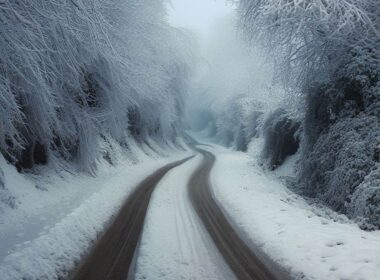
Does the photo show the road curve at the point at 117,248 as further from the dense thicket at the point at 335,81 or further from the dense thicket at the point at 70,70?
the dense thicket at the point at 335,81

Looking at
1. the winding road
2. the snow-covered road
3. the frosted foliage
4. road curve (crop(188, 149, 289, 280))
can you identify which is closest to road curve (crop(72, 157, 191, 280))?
the winding road

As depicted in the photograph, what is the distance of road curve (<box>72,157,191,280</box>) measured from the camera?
823 cm

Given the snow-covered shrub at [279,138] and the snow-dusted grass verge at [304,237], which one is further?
the snow-covered shrub at [279,138]

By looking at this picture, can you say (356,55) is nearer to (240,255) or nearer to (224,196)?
(224,196)

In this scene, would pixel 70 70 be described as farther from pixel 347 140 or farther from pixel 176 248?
pixel 347 140

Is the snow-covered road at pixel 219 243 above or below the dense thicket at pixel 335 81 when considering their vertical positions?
below

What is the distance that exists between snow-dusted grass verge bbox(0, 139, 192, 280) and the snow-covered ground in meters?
1.42

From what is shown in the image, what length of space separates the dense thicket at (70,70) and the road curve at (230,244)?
5.60 m

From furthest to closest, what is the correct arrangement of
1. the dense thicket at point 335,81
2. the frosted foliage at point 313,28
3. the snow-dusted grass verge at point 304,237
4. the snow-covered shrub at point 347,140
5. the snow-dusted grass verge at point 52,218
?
1. the frosted foliage at point 313,28
2. the dense thicket at point 335,81
3. the snow-covered shrub at point 347,140
4. the snow-dusted grass verge at point 52,218
5. the snow-dusted grass verge at point 304,237

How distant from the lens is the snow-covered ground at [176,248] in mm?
8231

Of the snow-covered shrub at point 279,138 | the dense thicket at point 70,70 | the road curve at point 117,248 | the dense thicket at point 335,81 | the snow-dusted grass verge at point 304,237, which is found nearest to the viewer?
the snow-dusted grass verge at point 304,237

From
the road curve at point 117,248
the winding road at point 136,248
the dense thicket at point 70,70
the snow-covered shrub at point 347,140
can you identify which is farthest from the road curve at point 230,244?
the dense thicket at point 70,70

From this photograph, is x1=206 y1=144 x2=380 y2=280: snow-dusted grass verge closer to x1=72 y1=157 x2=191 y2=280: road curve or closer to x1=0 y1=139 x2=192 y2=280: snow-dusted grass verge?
x1=72 y1=157 x2=191 y2=280: road curve

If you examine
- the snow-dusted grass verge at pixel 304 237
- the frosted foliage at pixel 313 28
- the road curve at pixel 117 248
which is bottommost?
the snow-dusted grass verge at pixel 304 237
